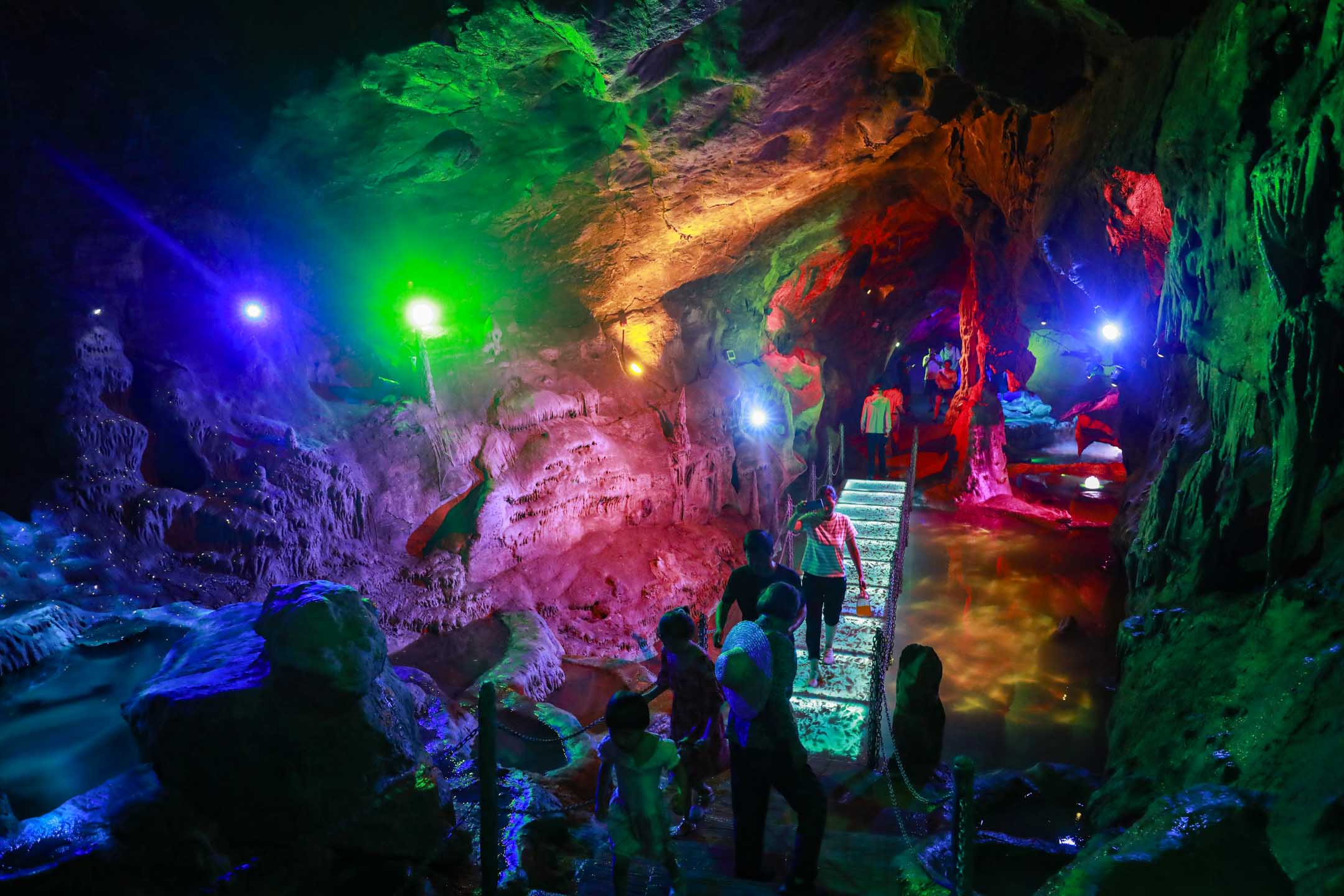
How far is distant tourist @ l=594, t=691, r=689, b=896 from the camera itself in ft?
9.96

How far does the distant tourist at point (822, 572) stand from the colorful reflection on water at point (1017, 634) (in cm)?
184

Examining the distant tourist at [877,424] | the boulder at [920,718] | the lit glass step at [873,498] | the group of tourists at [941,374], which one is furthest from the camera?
the group of tourists at [941,374]

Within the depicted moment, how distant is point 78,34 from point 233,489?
16.3 feet

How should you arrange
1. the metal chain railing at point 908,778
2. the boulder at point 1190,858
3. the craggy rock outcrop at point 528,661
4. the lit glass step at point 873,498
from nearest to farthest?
the boulder at point 1190,858 → the metal chain railing at point 908,778 → the craggy rock outcrop at point 528,661 → the lit glass step at point 873,498

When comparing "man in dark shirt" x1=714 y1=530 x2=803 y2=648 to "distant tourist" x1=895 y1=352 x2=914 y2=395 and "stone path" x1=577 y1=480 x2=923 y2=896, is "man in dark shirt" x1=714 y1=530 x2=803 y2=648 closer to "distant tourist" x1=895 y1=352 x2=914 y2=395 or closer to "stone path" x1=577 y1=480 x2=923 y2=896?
"stone path" x1=577 y1=480 x2=923 y2=896

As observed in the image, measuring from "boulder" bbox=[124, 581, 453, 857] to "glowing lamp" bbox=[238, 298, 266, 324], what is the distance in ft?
17.7

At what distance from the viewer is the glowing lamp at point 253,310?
315 inches

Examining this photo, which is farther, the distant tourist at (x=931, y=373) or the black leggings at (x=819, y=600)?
the distant tourist at (x=931, y=373)

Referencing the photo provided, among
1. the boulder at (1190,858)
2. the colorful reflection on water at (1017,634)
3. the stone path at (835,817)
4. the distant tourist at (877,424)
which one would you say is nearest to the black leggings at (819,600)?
the stone path at (835,817)

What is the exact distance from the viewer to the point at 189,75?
22.5 feet

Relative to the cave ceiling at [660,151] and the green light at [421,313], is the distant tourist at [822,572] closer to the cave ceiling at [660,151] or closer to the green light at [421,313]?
the cave ceiling at [660,151]

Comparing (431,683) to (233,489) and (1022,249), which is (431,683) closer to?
(233,489)

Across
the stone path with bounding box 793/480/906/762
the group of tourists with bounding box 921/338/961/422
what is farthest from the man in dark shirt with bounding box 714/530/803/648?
the group of tourists with bounding box 921/338/961/422

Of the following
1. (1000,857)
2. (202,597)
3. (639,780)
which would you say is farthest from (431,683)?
(1000,857)
